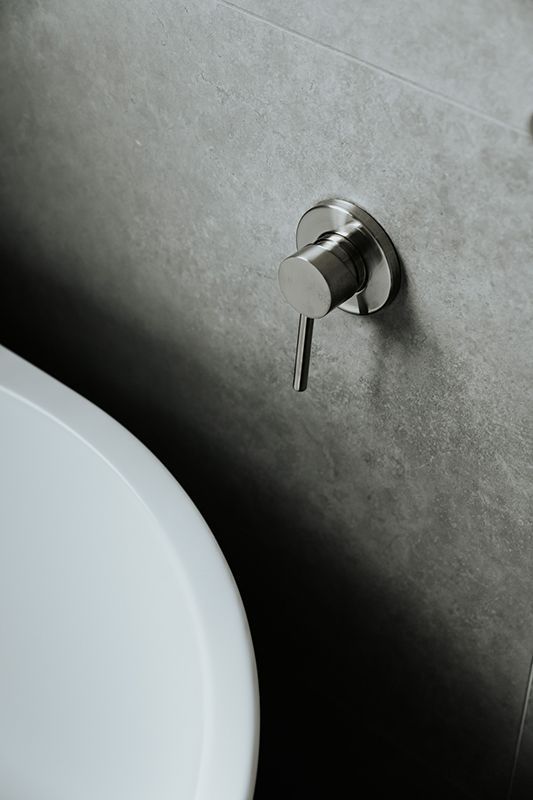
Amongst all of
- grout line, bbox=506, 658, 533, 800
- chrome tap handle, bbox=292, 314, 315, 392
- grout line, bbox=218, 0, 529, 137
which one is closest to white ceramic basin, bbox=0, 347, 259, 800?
chrome tap handle, bbox=292, 314, 315, 392

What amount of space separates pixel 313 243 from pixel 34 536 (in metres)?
0.47

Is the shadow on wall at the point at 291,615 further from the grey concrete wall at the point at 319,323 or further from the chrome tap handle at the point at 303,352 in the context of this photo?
the chrome tap handle at the point at 303,352

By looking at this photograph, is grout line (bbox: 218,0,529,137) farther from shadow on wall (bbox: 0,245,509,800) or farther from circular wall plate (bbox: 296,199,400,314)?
shadow on wall (bbox: 0,245,509,800)

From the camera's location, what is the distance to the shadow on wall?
3.51 feet

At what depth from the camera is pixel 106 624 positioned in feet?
3.29

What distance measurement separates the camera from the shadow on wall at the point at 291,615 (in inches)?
42.1

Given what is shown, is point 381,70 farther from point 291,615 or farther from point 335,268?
point 291,615

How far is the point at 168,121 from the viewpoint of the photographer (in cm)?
94

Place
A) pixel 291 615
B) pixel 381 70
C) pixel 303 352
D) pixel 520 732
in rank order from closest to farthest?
pixel 381 70
pixel 303 352
pixel 520 732
pixel 291 615

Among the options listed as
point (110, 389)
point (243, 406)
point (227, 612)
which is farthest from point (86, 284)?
point (227, 612)

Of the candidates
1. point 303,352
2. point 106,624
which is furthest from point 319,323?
point 106,624

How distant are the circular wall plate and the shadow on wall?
279mm

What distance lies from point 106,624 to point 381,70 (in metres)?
0.59

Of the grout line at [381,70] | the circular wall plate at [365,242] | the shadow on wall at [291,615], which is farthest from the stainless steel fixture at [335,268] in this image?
the shadow on wall at [291,615]
